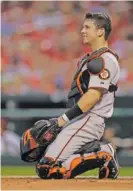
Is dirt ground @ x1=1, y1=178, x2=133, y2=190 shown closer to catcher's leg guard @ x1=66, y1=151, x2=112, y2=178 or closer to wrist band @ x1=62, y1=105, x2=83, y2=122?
catcher's leg guard @ x1=66, y1=151, x2=112, y2=178

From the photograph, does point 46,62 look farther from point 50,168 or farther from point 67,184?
point 67,184

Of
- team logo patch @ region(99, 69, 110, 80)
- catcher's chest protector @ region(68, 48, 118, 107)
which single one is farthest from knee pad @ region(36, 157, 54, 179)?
team logo patch @ region(99, 69, 110, 80)

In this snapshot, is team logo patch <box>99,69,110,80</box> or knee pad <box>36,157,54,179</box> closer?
team logo patch <box>99,69,110,80</box>

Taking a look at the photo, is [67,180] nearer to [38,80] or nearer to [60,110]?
[60,110]

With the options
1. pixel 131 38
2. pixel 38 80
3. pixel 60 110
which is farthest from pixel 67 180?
pixel 131 38

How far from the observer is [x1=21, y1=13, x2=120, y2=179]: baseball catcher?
4.74 m

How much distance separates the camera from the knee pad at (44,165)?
15.9 feet

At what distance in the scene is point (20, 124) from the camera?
37.3ft

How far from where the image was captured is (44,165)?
4859 millimetres

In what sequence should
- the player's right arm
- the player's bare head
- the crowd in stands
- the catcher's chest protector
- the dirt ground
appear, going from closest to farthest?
the dirt ground < the player's right arm < the catcher's chest protector < the player's bare head < the crowd in stands

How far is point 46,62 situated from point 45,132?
7.43 meters

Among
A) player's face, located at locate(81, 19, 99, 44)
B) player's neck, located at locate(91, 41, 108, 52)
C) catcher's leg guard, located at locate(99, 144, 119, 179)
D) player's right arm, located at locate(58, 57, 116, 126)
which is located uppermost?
player's face, located at locate(81, 19, 99, 44)

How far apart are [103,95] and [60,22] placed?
789 cm

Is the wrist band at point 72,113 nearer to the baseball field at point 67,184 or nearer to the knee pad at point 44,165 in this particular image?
the knee pad at point 44,165
